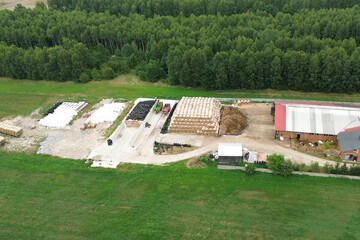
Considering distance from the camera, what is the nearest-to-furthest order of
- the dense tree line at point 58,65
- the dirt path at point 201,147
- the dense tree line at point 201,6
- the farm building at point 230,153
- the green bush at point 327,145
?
1. the farm building at point 230,153
2. the green bush at point 327,145
3. the dirt path at point 201,147
4. the dense tree line at point 58,65
5. the dense tree line at point 201,6

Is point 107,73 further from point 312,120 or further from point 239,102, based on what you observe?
point 312,120

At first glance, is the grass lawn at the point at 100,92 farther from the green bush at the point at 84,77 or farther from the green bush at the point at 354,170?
the green bush at the point at 354,170

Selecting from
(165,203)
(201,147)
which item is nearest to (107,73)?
(201,147)

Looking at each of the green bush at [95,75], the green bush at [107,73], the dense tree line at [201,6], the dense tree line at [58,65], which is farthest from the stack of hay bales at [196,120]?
the dense tree line at [201,6]

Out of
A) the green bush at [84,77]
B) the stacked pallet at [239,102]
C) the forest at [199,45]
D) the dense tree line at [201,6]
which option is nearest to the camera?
the stacked pallet at [239,102]

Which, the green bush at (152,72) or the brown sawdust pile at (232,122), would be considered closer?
the brown sawdust pile at (232,122)

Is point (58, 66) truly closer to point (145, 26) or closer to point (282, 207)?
point (145, 26)
